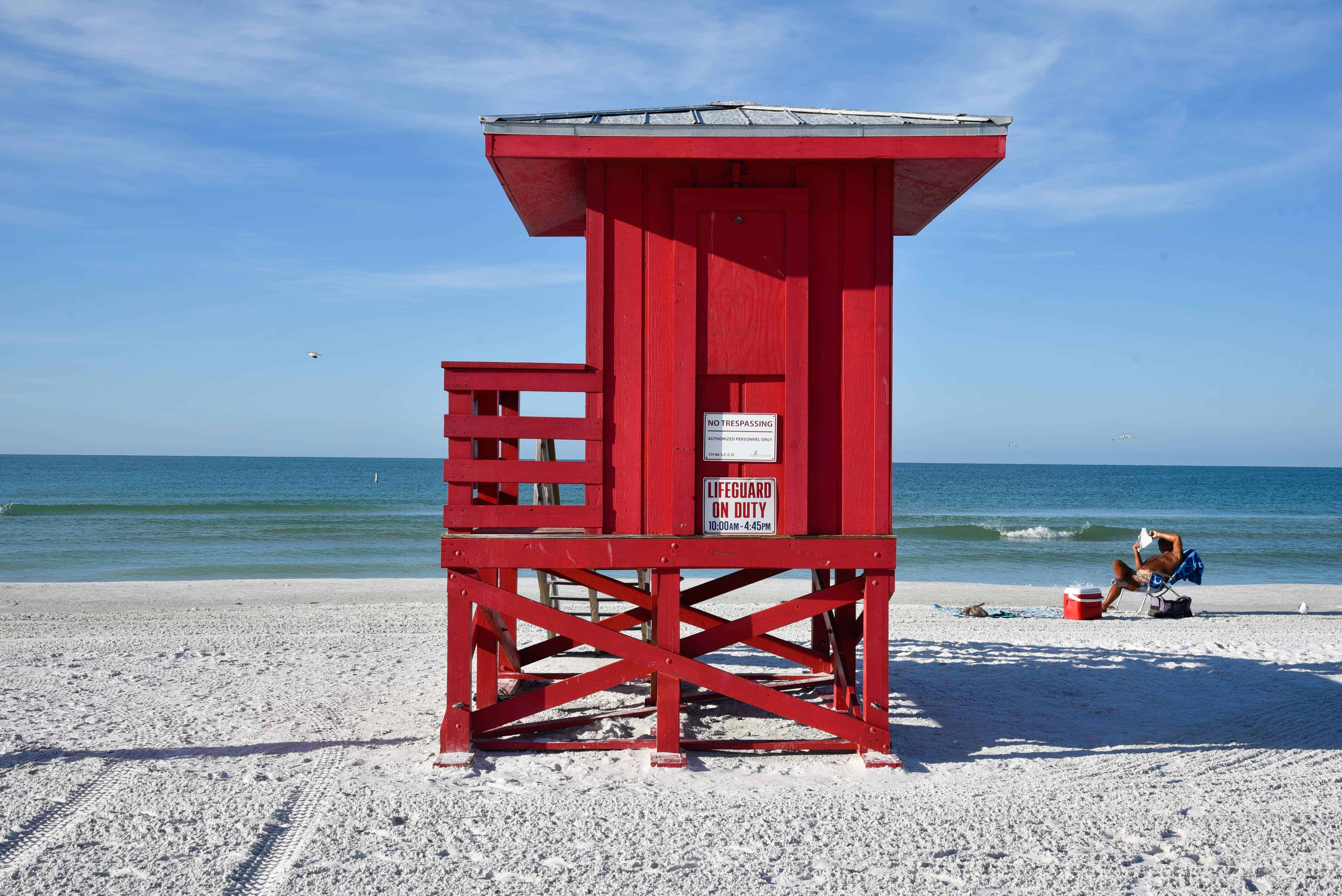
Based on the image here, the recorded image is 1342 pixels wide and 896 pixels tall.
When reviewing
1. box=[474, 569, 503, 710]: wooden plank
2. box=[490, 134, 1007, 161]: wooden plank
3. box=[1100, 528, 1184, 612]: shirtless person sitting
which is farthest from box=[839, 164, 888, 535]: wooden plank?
box=[1100, 528, 1184, 612]: shirtless person sitting

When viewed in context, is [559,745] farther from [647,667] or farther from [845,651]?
[845,651]

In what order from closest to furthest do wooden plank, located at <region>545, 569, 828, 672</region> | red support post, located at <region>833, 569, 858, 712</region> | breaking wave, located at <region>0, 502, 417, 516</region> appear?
red support post, located at <region>833, 569, 858, 712</region> → wooden plank, located at <region>545, 569, 828, 672</region> → breaking wave, located at <region>0, 502, 417, 516</region>

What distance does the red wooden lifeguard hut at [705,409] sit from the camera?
19.4 ft

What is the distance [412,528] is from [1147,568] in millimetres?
25136

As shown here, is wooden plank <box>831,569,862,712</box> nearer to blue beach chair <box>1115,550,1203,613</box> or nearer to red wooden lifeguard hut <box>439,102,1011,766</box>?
red wooden lifeguard hut <box>439,102,1011,766</box>

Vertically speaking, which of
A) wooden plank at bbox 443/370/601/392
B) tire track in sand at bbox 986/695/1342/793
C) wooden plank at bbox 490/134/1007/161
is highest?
wooden plank at bbox 490/134/1007/161

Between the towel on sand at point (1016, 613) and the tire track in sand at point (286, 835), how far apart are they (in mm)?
9814

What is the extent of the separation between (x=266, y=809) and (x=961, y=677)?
6506 millimetres

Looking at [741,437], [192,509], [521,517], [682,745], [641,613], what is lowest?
[192,509]

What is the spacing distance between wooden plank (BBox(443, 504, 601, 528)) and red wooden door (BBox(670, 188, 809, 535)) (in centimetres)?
58

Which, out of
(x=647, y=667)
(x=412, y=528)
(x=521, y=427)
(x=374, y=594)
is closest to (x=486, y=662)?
(x=647, y=667)

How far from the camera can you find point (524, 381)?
5.91m

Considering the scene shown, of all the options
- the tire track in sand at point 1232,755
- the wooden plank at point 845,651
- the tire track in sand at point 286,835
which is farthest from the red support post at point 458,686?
the tire track in sand at point 1232,755

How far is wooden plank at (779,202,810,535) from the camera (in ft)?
19.4
